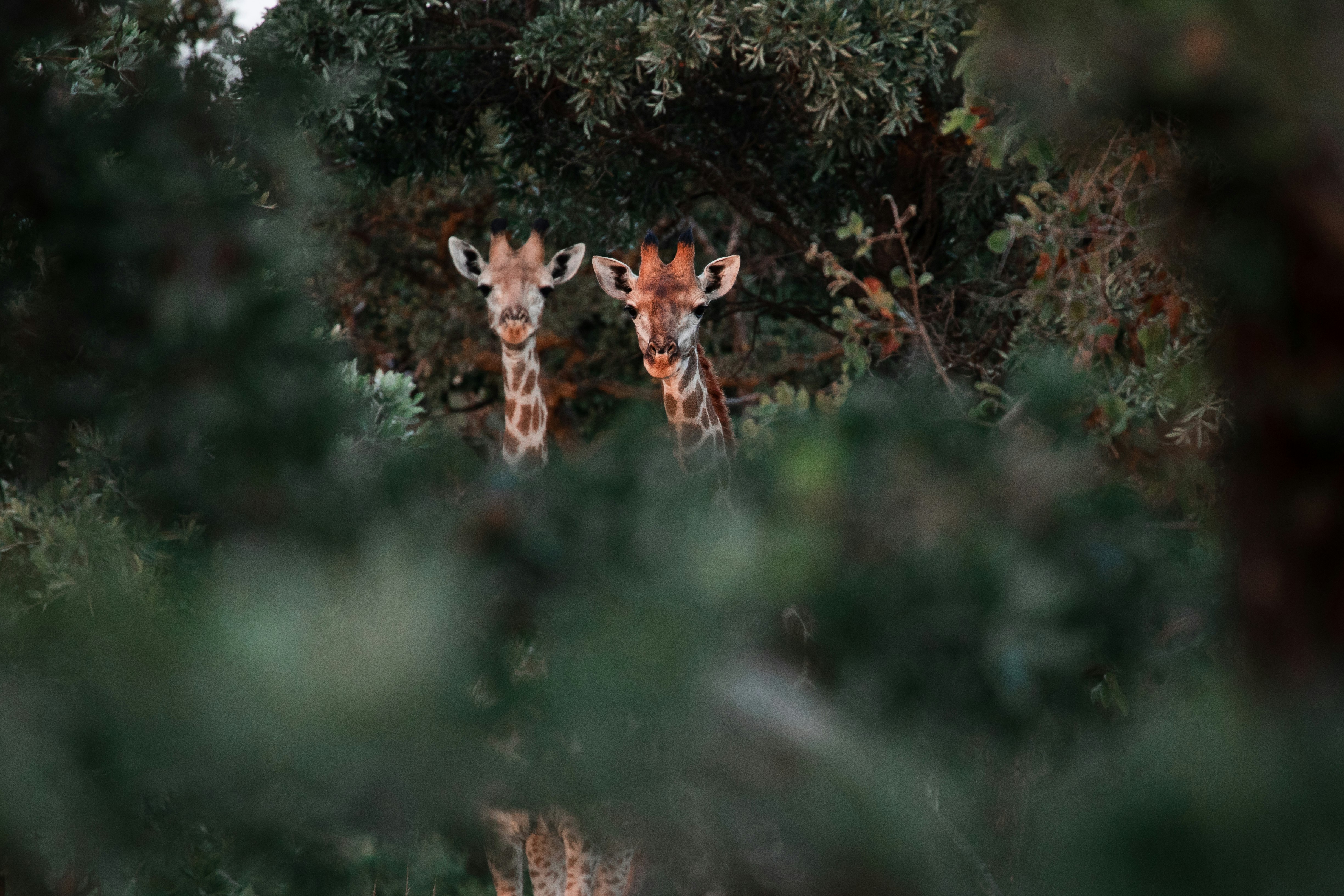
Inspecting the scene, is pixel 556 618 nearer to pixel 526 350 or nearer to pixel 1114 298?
pixel 1114 298

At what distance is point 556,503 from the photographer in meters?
0.76

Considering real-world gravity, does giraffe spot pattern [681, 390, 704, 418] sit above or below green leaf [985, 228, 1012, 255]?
below

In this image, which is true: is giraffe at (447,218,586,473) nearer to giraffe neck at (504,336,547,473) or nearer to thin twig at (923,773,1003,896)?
giraffe neck at (504,336,547,473)

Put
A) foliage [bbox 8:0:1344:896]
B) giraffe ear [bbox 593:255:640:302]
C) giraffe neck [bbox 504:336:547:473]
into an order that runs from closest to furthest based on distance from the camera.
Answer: foliage [bbox 8:0:1344:896] < giraffe ear [bbox 593:255:640:302] < giraffe neck [bbox 504:336:547:473]

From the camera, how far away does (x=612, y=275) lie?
678 centimetres

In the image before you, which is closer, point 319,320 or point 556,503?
point 556,503

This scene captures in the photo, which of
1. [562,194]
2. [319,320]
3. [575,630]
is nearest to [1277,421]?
[575,630]

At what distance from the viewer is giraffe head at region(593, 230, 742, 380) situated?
18.9 ft

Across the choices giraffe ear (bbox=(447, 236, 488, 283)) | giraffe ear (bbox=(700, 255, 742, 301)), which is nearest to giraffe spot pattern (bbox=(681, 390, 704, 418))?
giraffe ear (bbox=(700, 255, 742, 301))

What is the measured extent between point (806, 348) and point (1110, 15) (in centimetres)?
1336

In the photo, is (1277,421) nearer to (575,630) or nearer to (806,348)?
(575,630)

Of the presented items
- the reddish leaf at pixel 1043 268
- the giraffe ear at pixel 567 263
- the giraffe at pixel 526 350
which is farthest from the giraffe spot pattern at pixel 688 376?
the giraffe ear at pixel 567 263

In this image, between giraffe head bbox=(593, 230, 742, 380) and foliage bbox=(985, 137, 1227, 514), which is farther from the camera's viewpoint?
giraffe head bbox=(593, 230, 742, 380)

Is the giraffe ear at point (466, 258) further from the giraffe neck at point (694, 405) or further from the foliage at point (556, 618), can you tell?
the foliage at point (556, 618)
